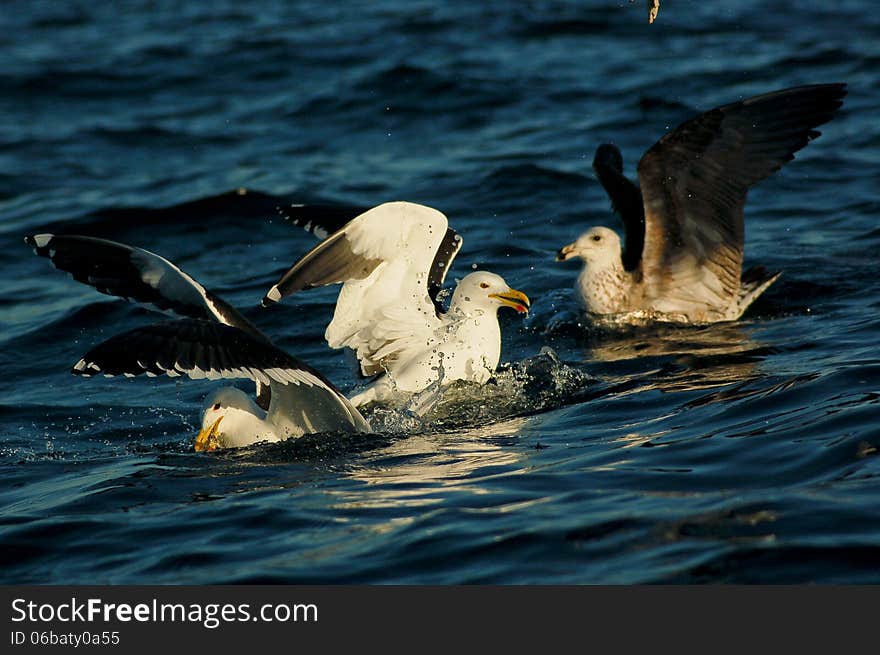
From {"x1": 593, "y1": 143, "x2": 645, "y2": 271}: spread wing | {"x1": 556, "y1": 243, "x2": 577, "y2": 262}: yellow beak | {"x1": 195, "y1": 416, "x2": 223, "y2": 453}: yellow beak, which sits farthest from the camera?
{"x1": 556, "y1": 243, "x2": 577, "y2": 262}: yellow beak

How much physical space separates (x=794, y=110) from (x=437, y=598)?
218 inches

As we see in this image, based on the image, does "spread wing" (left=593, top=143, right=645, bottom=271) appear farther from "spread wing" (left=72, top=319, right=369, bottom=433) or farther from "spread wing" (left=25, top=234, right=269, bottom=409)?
"spread wing" (left=72, top=319, right=369, bottom=433)

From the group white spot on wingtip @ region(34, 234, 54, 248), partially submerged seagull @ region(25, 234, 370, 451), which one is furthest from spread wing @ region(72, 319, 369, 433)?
white spot on wingtip @ region(34, 234, 54, 248)

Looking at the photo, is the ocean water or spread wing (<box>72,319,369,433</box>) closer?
the ocean water

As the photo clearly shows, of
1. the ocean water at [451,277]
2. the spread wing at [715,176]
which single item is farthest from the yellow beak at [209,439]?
the spread wing at [715,176]

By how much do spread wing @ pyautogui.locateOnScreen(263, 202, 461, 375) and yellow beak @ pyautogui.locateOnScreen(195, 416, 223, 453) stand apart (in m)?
1.07

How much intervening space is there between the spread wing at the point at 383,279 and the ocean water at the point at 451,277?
1.84ft

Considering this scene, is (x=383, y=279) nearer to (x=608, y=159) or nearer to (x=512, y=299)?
(x=512, y=299)

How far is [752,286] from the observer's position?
32.3 ft

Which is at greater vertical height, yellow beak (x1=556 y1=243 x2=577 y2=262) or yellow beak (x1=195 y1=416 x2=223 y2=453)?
yellow beak (x1=556 y1=243 x2=577 y2=262)

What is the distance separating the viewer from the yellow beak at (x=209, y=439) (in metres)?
7.33

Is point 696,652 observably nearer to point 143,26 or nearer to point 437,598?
point 437,598

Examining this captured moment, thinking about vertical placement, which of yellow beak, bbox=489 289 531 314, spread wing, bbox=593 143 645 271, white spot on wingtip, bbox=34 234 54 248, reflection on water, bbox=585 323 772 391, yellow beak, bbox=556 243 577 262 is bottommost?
reflection on water, bbox=585 323 772 391

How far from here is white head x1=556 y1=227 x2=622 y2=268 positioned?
33.3 ft
